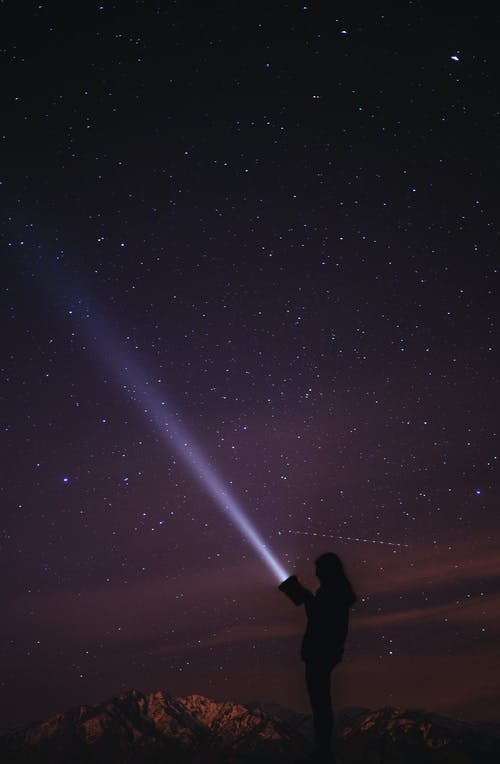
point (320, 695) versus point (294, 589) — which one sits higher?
point (294, 589)

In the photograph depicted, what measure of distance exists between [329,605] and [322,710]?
0.85 metres

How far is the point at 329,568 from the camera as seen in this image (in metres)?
5.93

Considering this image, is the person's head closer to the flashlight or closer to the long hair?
the long hair

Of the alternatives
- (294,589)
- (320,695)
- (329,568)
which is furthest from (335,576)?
(320,695)

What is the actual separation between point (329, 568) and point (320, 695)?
1002mm

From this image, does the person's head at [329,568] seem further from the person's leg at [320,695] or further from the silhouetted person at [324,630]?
the person's leg at [320,695]

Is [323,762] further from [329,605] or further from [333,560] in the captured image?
[333,560]

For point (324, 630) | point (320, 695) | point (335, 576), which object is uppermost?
point (335, 576)

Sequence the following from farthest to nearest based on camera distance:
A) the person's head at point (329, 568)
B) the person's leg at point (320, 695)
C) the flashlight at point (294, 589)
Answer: the person's head at point (329, 568) → the flashlight at point (294, 589) → the person's leg at point (320, 695)

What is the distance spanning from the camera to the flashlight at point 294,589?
580cm

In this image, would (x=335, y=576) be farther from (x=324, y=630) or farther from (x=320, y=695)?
(x=320, y=695)

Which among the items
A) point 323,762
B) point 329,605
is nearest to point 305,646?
point 329,605

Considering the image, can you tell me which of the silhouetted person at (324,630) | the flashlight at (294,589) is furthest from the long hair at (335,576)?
the flashlight at (294,589)

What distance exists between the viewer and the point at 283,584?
5.84 metres
